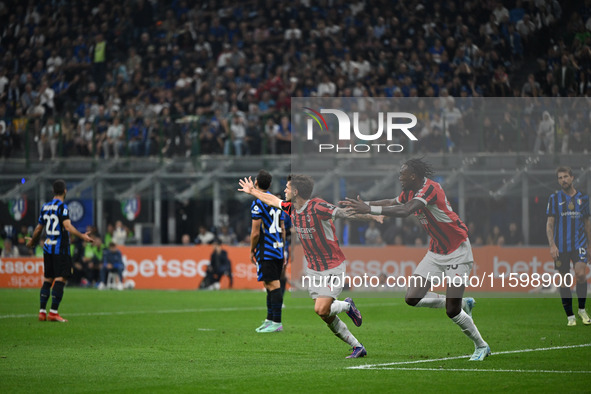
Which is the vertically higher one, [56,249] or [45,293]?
[56,249]

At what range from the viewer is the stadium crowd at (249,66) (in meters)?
28.4

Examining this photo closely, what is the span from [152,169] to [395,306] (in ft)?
40.1

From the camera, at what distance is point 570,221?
15094 mm

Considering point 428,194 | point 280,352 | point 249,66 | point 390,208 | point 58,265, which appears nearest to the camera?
point 390,208

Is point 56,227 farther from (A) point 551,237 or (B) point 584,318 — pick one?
(B) point 584,318

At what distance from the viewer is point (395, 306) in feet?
66.3

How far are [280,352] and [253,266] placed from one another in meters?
Answer: 16.3

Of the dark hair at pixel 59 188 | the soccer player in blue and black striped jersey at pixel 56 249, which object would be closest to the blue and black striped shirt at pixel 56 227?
the soccer player in blue and black striped jersey at pixel 56 249

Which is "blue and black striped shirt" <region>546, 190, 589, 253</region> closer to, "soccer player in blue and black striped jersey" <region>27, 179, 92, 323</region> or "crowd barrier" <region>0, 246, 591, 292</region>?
"crowd barrier" <region>0, 246, 591, 292</region>

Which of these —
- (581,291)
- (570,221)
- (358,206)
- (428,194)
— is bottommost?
(581,291)

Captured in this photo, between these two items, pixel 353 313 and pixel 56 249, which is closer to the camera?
pixel 353 313

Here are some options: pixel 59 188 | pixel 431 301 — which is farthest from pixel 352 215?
pixel 59 188

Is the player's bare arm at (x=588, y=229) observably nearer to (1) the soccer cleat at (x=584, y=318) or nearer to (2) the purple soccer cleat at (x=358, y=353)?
(1) the soccer cleat at (x=584, y=318)

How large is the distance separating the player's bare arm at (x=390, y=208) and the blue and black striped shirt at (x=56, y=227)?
24.7ft
